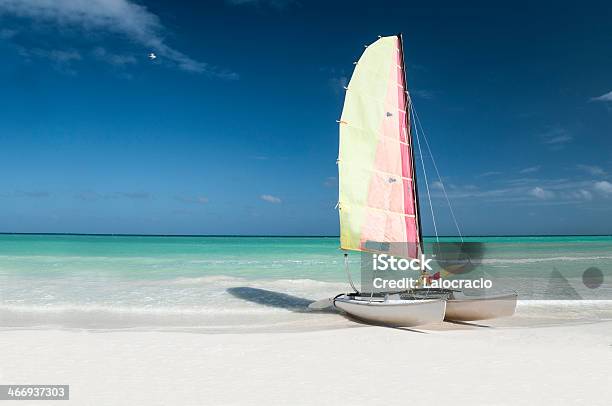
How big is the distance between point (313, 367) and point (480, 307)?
18.5 ft

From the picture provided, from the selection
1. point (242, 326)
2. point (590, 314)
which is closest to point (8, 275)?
point (242, 326)

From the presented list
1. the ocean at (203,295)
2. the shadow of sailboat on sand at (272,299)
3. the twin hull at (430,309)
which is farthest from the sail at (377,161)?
the shadow of sailboat on sand at (272,299)

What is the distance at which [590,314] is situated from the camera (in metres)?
13.4

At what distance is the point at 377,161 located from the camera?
12422mm

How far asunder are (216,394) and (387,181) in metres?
7.98

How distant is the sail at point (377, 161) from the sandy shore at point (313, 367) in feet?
10.3

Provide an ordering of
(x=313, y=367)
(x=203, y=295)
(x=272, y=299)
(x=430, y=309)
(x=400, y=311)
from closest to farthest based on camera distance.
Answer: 1. (x=313, y=367)
2. (x=430, y=309)
3. (x=400, y=311)
4. (x=272, y=299)
5. (x=203, y=295)

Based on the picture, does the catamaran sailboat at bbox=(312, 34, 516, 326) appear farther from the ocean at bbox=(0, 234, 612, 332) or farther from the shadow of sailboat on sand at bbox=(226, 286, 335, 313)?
the ocean at bbox=(0, 234, 612, 332)

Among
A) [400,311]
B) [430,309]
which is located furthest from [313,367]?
[430,309]

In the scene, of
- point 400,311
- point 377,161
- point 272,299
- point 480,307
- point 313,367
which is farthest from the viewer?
point 272,299

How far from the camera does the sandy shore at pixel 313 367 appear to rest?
233 inches

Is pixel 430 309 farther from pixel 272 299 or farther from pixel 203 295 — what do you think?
pixel 203 295

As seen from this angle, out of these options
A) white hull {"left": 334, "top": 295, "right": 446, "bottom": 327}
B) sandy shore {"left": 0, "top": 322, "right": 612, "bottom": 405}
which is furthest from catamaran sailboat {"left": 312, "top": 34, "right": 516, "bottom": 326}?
sandy shore {"left": 0, "top": 322, "right": 612, "bottom": 405}

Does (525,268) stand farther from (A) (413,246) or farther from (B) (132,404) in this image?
(B) (132,404)
